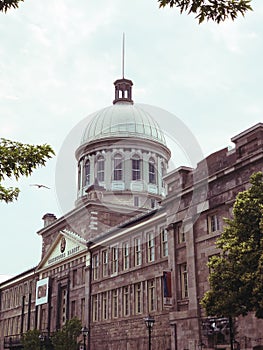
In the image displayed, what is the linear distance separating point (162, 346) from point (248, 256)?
15.5 meters

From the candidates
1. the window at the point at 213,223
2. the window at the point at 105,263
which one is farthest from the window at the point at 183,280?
the window at the point at 105,263

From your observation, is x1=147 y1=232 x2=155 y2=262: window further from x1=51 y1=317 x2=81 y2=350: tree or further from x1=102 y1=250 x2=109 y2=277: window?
x1=51 y1=317 x2=81 y2=350: tree

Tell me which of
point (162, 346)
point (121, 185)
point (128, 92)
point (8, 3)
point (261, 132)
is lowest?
point (162, 346)

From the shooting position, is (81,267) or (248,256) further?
(81,267)

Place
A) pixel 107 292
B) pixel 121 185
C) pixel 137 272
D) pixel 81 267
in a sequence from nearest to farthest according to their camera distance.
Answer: pixel 137 272 < pixel 107 292 < pixel 81 267 < pixel 121 185

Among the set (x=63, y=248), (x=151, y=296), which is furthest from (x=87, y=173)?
(x=151, y=296)

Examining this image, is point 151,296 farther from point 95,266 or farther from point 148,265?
point 95,266

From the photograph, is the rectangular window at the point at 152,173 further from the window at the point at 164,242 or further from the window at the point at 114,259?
the window at the point at 164,242

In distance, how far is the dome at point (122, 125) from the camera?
59.2 m

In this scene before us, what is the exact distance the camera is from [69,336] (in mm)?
40625

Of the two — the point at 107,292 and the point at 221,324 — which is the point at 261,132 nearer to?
the point at 221,324

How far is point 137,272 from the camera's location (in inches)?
1474

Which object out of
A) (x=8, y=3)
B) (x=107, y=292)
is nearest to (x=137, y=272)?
(x=107, y=292)

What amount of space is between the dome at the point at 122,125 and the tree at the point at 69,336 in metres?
23.3
